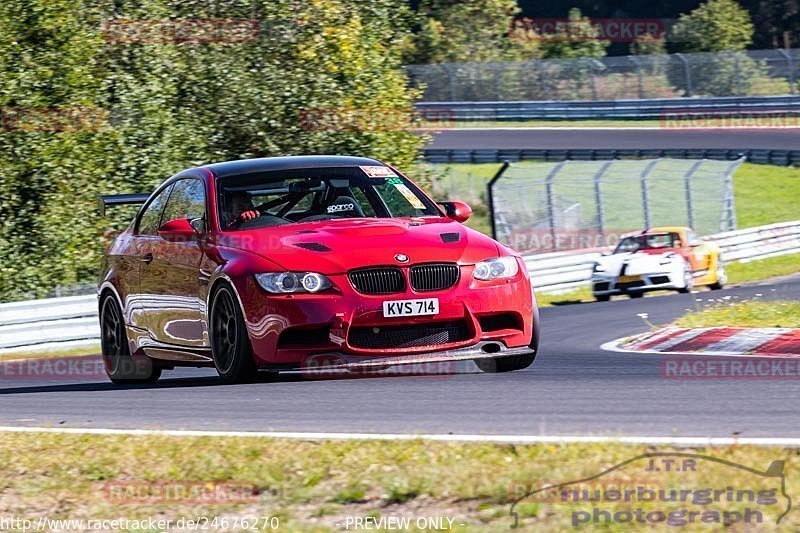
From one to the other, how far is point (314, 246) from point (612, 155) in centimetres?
3206

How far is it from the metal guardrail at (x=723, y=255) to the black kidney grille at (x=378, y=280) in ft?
47.3

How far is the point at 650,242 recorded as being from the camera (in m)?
22.3

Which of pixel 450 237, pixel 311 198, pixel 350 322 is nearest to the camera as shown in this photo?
pixel 350 322

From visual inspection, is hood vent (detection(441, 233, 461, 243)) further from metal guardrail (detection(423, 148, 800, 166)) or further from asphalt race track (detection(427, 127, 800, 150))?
asphalt race track (detection(427, 127, 800, 150))

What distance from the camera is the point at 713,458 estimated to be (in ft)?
16.4

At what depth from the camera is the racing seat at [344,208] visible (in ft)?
29.0

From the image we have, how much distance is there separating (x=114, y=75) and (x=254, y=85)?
3032mm

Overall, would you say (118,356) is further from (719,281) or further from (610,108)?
(610,108)

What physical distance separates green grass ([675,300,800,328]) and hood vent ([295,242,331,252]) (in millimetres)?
5222

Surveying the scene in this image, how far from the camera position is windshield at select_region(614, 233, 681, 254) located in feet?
72.2

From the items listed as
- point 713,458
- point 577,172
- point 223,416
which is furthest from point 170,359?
point 577,172

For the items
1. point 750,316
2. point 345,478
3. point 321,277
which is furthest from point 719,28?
point 345,478

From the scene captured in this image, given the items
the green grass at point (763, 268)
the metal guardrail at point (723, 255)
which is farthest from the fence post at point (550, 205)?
the green grass at point (763, 268)

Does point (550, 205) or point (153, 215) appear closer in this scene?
point (153, 215)
